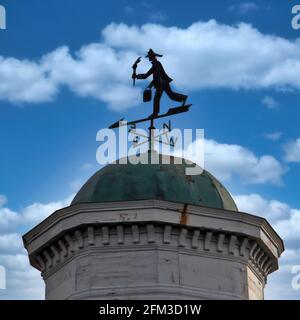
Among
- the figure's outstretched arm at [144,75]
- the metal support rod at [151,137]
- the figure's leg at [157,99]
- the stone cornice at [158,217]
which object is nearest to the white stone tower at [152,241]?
the stone cornice at [158,217]

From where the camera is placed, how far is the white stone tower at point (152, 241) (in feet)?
129

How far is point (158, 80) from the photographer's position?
43.3 m

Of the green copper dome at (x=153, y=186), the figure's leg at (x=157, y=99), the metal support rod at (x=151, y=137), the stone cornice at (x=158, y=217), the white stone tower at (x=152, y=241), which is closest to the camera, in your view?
the white stone tower at (x=152, y=241)

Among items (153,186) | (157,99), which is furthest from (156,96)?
(153,186)

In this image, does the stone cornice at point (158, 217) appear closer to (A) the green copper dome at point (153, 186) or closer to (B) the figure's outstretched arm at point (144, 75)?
(A) the green copper dome at point (153, 186)

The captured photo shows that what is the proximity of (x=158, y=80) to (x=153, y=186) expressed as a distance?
4.36 meters

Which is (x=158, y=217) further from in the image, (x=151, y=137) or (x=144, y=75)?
(x=144, y=75)

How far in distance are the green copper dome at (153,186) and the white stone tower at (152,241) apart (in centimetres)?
3

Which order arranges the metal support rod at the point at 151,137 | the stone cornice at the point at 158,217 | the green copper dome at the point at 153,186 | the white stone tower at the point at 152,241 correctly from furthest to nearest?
the metal support rod at the point at 151,137 → the green copper dome at the point at 153,186 → the stone cornice at the point at 158,217 → the white stone tower at the point at 152,241
